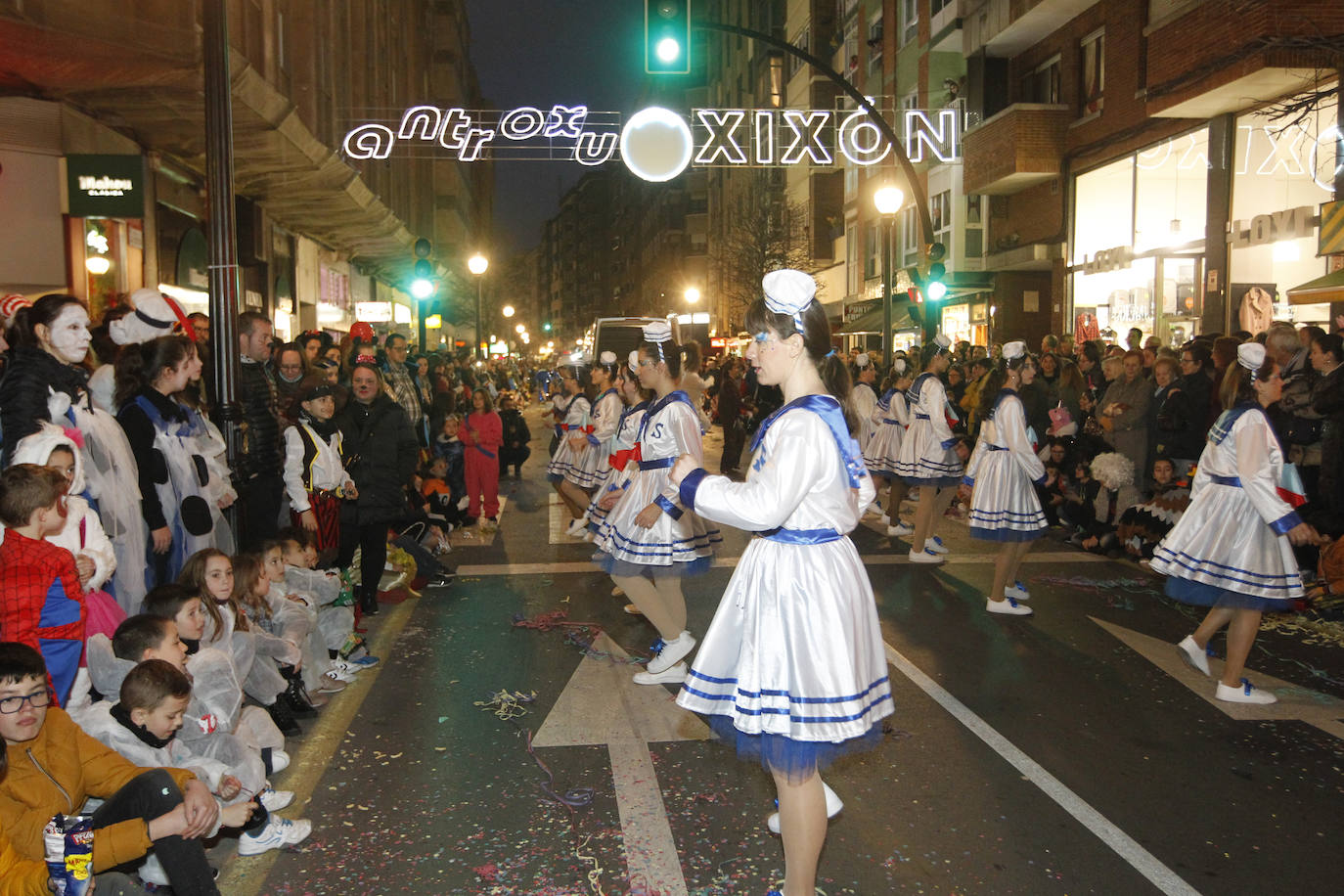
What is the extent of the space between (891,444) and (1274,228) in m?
7.23

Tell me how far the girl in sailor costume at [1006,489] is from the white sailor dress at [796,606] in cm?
482

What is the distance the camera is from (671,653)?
6680 millimetres

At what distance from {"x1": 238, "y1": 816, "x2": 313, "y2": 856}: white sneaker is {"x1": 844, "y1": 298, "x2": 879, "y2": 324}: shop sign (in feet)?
103

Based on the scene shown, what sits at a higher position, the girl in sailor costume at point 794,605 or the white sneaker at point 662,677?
the girl in sailor costume at point 794,605

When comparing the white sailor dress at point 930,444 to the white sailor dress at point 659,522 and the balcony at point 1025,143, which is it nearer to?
the white sailor dress at point 659,522

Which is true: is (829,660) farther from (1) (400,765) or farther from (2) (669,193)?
(2) (669,193)

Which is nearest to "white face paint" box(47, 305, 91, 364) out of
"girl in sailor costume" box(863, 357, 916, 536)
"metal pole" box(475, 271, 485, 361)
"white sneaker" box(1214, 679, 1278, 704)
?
"white sneaker" box(1214, 679, 1278, 704)

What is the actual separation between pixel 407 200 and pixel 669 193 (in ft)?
142

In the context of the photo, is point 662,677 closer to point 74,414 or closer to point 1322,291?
point 74,414

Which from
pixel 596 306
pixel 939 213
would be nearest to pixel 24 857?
pixel 939 213

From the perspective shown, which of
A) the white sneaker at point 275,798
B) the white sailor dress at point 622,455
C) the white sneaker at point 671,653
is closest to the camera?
the white sneaker at point 275,798

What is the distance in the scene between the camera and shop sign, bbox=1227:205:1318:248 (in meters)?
14.2

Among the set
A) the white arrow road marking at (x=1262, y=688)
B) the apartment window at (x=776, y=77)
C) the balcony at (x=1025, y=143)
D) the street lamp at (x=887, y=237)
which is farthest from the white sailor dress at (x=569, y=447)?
the apartment window at (x=776, y=77)

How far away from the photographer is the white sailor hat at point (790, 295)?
3.71 meters
